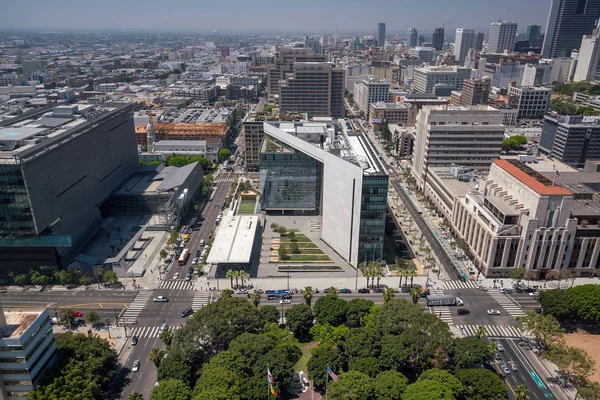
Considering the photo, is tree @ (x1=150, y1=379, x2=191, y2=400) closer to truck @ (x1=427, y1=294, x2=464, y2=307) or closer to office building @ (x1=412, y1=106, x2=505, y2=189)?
truck @ (x1=427, y1=294, x2=464, y2=307)

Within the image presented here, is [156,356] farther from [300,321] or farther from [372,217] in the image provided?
[372,217]

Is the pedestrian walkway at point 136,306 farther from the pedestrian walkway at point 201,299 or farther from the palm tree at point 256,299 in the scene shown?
the palm tree at point 256,299

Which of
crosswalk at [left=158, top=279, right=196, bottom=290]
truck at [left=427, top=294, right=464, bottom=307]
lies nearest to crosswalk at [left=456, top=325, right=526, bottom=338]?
truck at [left=427, top=294, right=464, bottom=307]

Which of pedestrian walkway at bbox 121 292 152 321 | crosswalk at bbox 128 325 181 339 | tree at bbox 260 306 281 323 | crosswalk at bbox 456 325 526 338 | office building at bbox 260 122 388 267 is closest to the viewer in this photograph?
tree at bbox 260 306 281 323

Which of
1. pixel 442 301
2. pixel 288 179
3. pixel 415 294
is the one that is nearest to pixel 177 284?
pixel 288 179

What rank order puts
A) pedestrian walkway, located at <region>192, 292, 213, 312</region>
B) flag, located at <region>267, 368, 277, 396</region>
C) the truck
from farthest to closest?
the truck
pedestrian walkway, located at <region>192, 292, 213, 312</region>
flag, located at <region>267, 368, 277, 396</region>

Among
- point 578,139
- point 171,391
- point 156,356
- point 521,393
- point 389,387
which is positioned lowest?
point 156,356
